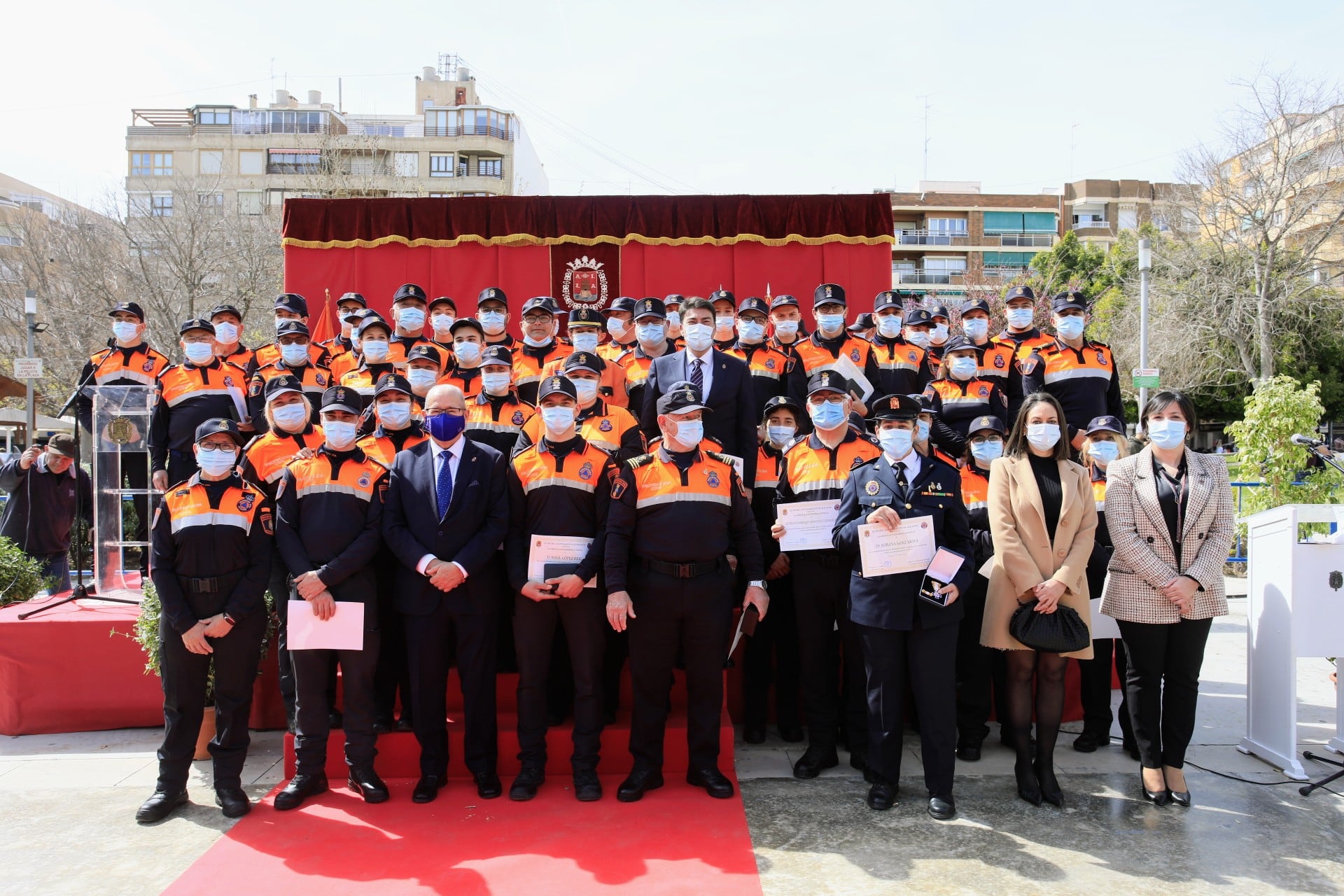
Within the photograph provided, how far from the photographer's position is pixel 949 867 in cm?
375

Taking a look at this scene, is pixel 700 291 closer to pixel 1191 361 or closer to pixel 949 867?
pixel 949 867

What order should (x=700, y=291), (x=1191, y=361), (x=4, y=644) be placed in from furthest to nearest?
1. (x=1191, y=361)
2. (x=700, y=291)
3. (x=4, y=644)

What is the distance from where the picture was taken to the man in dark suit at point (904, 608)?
4316mm

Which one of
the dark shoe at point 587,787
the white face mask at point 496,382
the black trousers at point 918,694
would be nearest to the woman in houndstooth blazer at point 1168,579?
the black trousers at point 918,694

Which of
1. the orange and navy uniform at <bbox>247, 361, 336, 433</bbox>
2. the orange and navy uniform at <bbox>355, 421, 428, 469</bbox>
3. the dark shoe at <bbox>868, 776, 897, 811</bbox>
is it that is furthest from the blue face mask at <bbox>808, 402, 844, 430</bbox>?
the orange and navy uniform at <bbox>247, 361, 336, 433</bbox>

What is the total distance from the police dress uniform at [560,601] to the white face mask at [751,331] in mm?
2171

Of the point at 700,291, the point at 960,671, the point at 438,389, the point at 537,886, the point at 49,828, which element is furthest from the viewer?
the point at 700,291

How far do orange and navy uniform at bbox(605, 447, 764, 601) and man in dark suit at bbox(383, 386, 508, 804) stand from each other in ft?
2.10

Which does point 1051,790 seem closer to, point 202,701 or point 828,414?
point 828,414

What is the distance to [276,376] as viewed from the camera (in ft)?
20.8

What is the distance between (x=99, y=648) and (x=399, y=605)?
2671 mm

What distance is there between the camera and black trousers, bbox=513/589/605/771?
450 centimetres

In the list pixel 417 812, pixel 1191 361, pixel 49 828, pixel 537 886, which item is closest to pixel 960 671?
pixel 537 886

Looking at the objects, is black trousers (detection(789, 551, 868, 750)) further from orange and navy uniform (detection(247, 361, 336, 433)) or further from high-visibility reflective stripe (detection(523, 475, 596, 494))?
orange and navy uniform (detection(247, 361, 336, 433))
